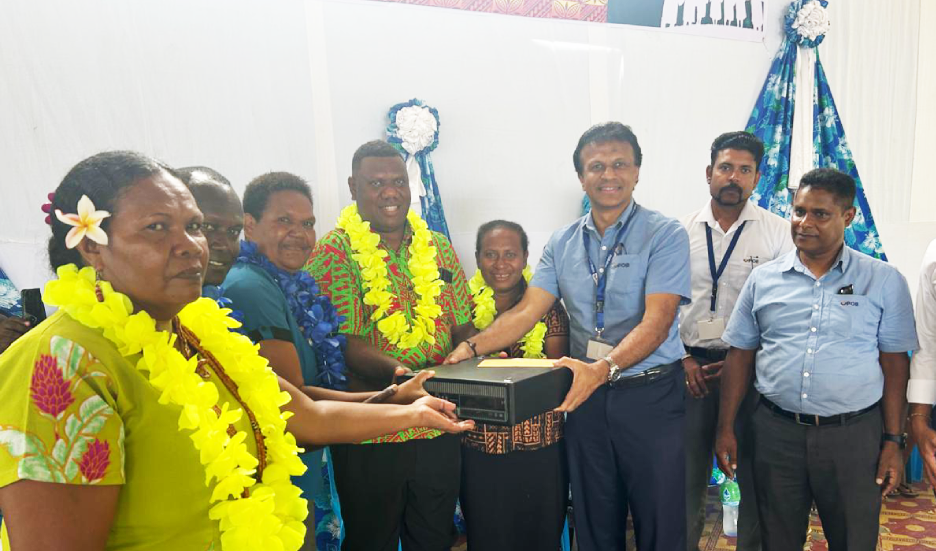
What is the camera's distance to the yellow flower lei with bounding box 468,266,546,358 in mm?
2628

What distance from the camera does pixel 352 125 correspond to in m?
3.30

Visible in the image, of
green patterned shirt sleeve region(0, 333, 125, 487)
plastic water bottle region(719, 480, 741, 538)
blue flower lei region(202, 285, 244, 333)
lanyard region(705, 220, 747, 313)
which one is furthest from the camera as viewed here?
plastic water bottle region(719, 480, 741, 538)

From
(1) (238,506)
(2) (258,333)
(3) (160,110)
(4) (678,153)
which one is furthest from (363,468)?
(4) (678,153)

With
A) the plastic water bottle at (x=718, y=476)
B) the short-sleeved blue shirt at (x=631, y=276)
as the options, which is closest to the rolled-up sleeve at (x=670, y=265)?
the short-sleeved blue shirt at (x=631, y=276)

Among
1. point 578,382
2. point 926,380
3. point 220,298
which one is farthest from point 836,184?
point 220,298

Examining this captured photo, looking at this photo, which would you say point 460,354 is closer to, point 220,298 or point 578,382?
point 578,382

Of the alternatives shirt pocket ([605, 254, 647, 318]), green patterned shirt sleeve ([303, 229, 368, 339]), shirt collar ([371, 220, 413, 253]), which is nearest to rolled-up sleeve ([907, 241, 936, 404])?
shirt pocket ([605, 254, 647, 318])

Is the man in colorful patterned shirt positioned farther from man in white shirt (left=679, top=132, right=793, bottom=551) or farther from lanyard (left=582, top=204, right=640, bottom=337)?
man in white shirt (left=679, top=132, right=793, bottom=551)

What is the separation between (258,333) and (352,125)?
6.18 ft

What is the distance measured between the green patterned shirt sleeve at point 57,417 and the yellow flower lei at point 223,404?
79 millimetres

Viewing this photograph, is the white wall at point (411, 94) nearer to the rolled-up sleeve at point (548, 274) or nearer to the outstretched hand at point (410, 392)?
the rolled-up sleeve at point (548, 274)

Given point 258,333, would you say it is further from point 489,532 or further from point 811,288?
point 811,288

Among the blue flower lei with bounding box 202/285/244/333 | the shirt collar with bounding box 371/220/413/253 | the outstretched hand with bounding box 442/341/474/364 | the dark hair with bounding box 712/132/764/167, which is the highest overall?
the dark hair with bounding box 712/132/764/167

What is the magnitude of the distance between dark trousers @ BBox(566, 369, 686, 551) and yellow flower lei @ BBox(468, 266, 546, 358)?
412mm
